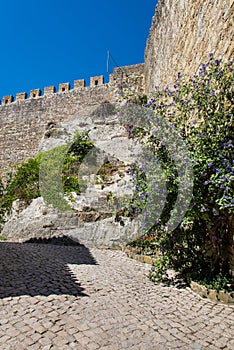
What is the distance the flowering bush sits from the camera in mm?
3092

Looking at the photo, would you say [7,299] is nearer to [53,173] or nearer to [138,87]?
[53,173]

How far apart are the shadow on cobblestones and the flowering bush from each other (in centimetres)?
126

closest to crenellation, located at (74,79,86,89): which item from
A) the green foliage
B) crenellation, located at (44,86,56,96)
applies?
crenellation, located at (44,86,56,96)

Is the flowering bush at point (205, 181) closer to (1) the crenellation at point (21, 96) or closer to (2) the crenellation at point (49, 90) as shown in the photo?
(2) the crenellation at point (49, 90)

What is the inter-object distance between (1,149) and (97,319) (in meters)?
14.8

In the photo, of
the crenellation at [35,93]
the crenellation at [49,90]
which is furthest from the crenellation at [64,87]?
the crenellation at [35,93]

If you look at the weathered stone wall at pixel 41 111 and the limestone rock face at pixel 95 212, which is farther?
the weathered stone wall at pixel 41 111

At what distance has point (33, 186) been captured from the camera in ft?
31.5

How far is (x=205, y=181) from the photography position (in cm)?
300

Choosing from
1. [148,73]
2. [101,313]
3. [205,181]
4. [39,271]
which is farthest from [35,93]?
[101,313]

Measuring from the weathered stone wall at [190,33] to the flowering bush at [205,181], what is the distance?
50 cm

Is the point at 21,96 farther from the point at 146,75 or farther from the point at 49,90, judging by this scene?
the point at 146,75

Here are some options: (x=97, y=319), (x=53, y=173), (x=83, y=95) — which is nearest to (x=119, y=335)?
(x=97, y=319)

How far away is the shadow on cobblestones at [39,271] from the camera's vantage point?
10.2 feet
